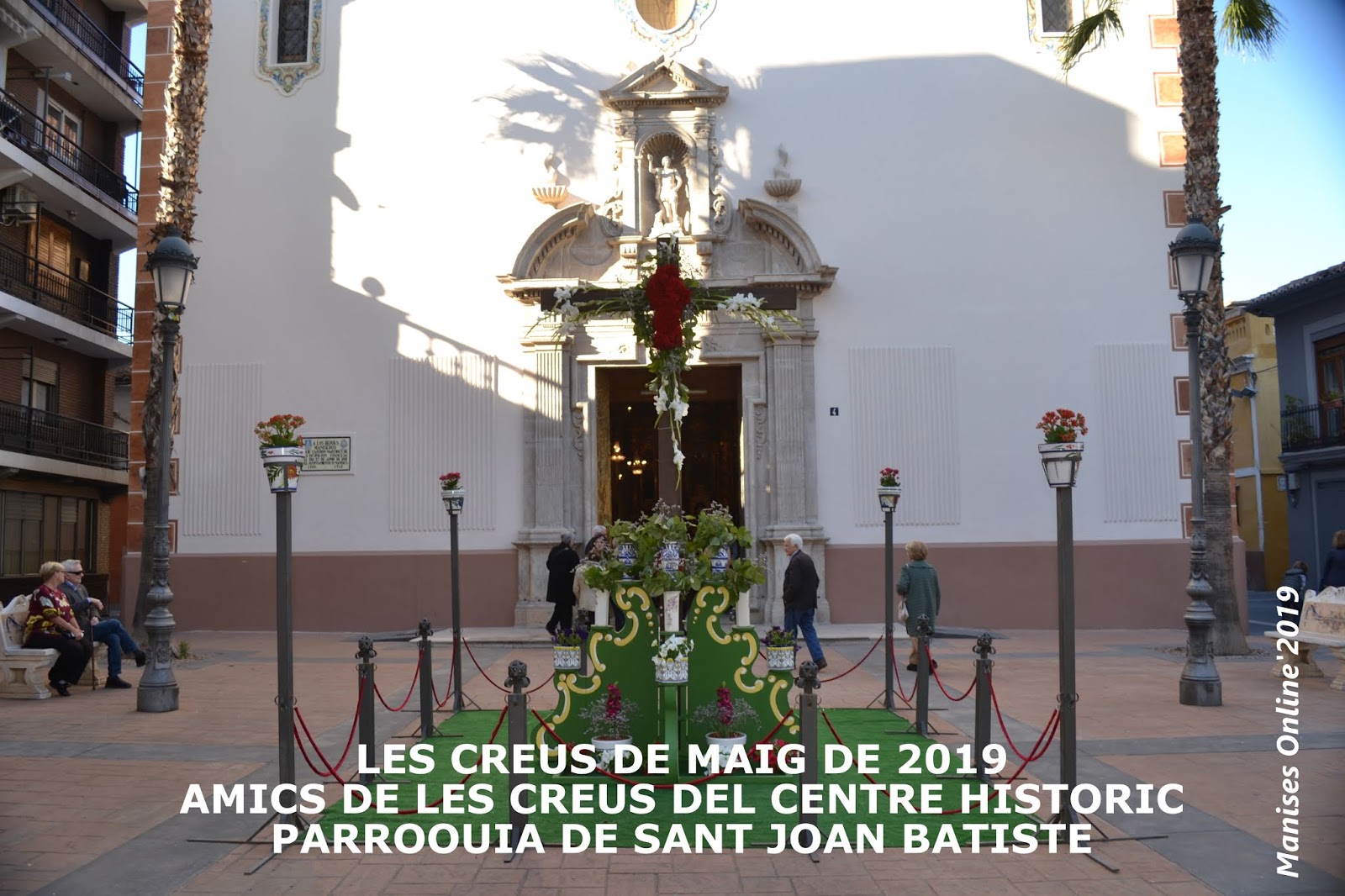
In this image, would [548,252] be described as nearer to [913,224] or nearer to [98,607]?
[913,224]

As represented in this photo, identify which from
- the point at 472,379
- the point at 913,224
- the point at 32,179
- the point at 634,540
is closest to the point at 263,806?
the point at 634,540

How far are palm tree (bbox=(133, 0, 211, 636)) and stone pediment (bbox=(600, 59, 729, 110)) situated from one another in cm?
592

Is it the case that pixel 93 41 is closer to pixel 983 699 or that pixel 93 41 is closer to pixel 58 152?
pixel 58 152

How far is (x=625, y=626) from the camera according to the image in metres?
7.92

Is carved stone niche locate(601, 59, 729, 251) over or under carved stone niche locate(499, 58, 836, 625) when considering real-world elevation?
over

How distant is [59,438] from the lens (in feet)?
81.5

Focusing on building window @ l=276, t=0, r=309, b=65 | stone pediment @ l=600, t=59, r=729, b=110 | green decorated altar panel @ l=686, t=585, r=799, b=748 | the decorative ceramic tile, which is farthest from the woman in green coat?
building window @ l=276, t=0, r=309, b=65

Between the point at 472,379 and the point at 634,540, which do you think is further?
the point at 472,379

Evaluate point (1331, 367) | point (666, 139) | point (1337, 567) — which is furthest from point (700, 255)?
point (1331, 367)

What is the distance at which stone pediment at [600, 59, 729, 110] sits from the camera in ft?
56.7

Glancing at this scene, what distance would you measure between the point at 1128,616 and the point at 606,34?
40.5ft

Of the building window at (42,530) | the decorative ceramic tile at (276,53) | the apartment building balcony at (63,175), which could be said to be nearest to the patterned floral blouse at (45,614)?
the decorative ceramic tile at (276,53)

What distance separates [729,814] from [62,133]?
83.2ft

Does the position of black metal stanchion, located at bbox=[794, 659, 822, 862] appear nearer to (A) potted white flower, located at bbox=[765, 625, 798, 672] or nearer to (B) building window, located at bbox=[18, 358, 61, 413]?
(A) potted white flower, located at bbox=[765, 625, 798, 672]
